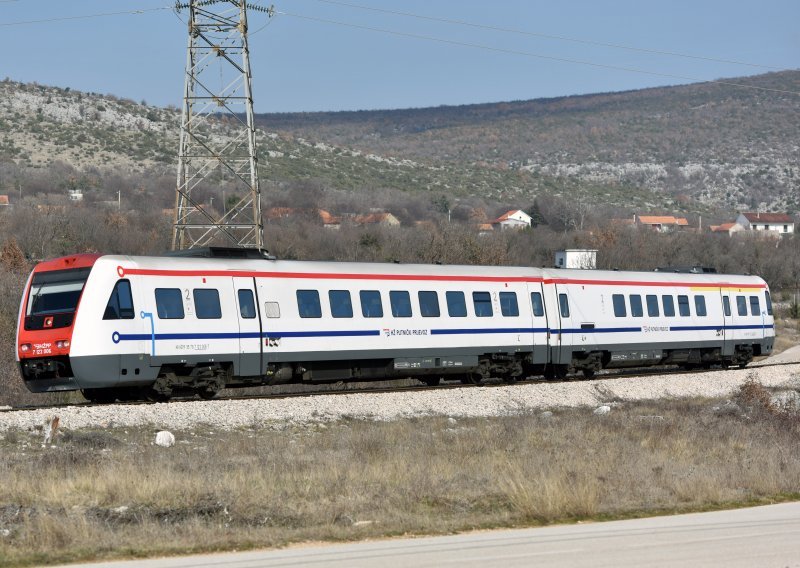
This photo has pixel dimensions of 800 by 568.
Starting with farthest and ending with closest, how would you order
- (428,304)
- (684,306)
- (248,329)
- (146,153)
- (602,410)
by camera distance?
(146,153) < (684,306) < (428,304) < (602,410) < (248,329)

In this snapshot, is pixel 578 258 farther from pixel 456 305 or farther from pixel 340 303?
pixel 340 303

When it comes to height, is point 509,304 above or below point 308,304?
below

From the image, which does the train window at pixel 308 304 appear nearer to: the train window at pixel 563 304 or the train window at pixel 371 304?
the train window at pixel 371 304

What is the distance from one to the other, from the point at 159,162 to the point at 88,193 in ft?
68.9

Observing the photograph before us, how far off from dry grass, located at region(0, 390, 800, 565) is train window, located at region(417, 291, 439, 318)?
6.02 meters

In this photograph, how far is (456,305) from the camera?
28672 millimetres

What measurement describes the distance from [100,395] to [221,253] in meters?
3.72

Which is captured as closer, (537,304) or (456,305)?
(456,305)

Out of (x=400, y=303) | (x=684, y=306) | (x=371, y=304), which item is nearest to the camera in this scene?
(x=371, y=304)

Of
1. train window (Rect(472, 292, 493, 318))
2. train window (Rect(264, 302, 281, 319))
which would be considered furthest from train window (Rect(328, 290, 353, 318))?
train window (Rect(472, 292, 493, 318))

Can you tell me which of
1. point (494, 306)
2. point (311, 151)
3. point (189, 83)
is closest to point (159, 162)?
point (311, 151)

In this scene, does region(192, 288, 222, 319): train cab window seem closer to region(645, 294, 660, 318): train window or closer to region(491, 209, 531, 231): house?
region(645, 294, 660, 318): train window

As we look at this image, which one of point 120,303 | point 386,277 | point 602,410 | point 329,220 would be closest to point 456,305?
point 386,277

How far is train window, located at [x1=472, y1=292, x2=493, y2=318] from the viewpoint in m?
29.1
